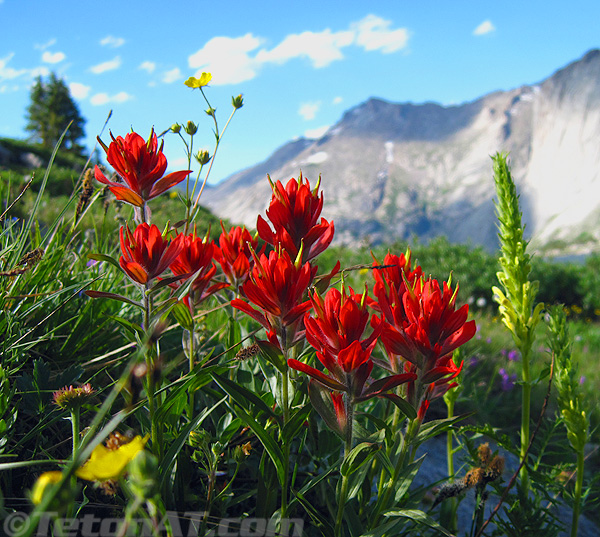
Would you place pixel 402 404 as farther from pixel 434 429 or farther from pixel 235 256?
pixel 235 256

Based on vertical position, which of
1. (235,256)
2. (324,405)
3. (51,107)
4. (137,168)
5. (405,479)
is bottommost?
(405,479)

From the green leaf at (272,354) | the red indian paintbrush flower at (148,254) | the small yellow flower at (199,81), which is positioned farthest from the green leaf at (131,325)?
the small yellow flower at (199,81)

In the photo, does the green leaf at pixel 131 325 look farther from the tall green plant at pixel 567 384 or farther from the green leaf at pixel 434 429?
the tall green plant at pixel 567 384

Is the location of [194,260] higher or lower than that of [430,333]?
higher

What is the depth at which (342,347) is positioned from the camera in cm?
102

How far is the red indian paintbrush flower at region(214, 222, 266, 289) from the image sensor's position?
4.91 ft

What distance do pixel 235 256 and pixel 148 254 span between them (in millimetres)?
400

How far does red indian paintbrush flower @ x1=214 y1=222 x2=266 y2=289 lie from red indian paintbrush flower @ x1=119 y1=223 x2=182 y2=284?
0.24m

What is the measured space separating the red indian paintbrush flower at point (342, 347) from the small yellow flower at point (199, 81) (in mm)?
1226

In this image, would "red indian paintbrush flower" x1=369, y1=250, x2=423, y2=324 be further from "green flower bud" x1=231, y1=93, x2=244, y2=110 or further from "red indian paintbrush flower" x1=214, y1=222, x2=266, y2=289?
"green flower bud" x1=231, y1=93, x2=244, y2=110

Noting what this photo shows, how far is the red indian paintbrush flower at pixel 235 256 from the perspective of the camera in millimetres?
1497

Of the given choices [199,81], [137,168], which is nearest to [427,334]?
[137,168]

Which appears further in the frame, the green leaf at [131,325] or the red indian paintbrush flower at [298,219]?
the red indian paintbrush flower at [298,219]

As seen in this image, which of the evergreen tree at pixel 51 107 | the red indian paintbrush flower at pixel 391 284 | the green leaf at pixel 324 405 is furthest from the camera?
the evergreen tree at pixel 51 107
